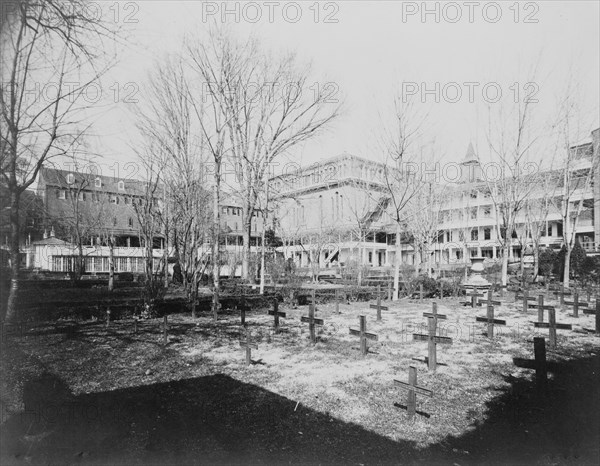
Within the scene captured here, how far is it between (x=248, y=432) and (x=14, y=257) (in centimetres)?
791

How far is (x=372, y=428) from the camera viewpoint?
4492mm

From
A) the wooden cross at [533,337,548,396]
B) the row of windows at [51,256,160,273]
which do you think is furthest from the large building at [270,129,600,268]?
the wooden cross at [533,337,548,396]

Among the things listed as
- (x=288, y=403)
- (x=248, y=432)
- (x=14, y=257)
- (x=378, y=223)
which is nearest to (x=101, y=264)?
(x=14, y=257)

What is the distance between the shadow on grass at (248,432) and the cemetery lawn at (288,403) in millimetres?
18

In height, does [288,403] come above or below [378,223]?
below

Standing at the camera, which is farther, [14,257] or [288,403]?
[14,257]

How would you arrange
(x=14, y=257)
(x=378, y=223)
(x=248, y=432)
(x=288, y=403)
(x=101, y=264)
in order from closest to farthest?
(x=248, y=432), (x=288, y=403), (x=14, y=257), (x=101, y=264), (x=378, y=223)

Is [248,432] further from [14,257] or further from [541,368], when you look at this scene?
[14,257]

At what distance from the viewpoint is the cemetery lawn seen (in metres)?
3.96

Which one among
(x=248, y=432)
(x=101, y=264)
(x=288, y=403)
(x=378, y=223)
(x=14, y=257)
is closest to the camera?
(x=248, y=432)

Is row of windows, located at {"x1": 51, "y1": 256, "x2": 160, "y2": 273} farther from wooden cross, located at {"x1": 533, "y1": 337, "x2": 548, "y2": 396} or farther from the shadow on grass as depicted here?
wooden cross, located at {"x1": 533, "y1": 337, "x2": 548, "y2": 396}

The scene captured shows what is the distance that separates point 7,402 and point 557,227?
185 ft

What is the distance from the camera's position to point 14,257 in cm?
899

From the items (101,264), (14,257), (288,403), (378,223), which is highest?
(378,223)
